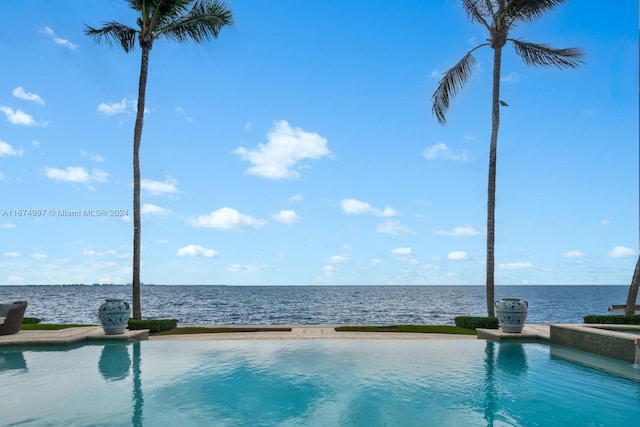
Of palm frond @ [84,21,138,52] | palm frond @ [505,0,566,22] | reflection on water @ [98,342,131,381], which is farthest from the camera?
palm frond @ [84,21,138,52]

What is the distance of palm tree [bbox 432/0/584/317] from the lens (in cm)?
1795

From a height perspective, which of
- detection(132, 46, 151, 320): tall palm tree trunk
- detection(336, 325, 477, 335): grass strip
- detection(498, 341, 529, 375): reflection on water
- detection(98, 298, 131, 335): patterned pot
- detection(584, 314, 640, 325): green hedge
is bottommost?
detection(336, 325, 477, 335): grass strip

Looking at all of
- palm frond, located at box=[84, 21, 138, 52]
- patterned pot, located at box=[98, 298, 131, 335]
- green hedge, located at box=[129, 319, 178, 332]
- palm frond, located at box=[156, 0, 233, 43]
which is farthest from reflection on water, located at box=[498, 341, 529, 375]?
palm frond, located at box=[84, 21, 138, 52]

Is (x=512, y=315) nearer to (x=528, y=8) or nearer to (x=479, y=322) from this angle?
(x=479, y=322)

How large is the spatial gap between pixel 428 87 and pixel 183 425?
1742 cm

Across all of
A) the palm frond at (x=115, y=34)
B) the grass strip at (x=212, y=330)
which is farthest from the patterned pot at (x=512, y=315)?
the palm frond at (x=115, y=34)

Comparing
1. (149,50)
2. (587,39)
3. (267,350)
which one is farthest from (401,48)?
(267,350)

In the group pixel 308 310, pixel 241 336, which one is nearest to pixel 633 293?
pixel 241 336

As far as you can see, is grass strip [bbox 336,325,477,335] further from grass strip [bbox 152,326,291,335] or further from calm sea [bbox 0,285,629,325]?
calm sea [bbox 0,285,629,325]

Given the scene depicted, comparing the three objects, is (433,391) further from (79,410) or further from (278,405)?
(79,410)

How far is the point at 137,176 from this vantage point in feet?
57.7

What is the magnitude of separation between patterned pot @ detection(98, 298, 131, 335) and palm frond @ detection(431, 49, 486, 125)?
562 inches

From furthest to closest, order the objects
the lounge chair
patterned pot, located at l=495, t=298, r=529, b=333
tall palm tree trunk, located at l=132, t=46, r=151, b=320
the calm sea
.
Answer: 1. the calm sea
2. tall palm tree trunk, located at l=132, t=46, r=151, b=320
3. patterned pot, located at l=495, t=298, r=529, b=333
4. the lounge chair

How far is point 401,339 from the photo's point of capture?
14773 mm
